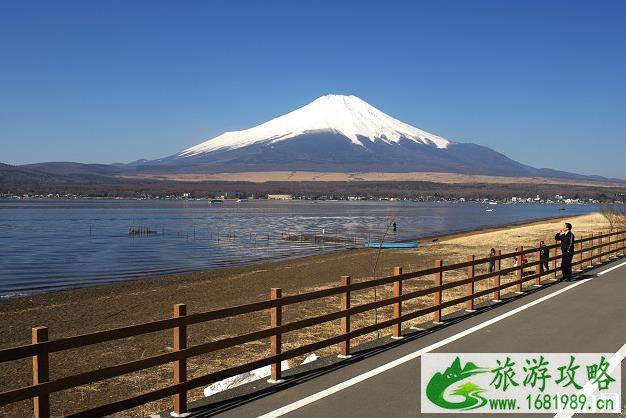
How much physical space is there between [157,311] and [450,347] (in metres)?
12.4

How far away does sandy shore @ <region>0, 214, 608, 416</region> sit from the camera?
1091 centimetres

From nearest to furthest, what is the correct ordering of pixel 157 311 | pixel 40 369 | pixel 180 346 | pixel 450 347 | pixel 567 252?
pixel 40 369
pixel 180 346
pixel 450 347
pixel 567 252
pixel 157 311

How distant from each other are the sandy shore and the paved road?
7.95ft

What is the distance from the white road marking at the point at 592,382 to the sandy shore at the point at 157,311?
4.92m

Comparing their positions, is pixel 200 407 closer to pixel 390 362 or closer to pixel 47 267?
pixel 390 362

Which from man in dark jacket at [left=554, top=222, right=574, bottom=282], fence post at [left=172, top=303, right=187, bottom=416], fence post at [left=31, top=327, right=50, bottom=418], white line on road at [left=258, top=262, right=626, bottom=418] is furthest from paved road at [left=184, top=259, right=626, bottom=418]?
man in dark jacket at [left=554, top=222, right=574, bottom=282]

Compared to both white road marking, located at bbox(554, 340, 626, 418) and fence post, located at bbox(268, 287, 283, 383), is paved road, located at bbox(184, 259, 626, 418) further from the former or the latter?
fence post, located at bbox(268, 287, 283, 383)

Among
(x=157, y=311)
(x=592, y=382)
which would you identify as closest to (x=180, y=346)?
(x=592, y=382)

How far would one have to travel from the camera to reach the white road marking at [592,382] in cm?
642

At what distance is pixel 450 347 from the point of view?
9039 millimetres

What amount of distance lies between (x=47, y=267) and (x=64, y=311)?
16449 mm

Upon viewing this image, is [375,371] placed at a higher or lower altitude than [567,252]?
lower

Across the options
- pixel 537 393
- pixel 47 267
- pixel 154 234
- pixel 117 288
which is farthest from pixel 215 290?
pixel 154 234

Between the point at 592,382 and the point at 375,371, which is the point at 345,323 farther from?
the point at 592,382
